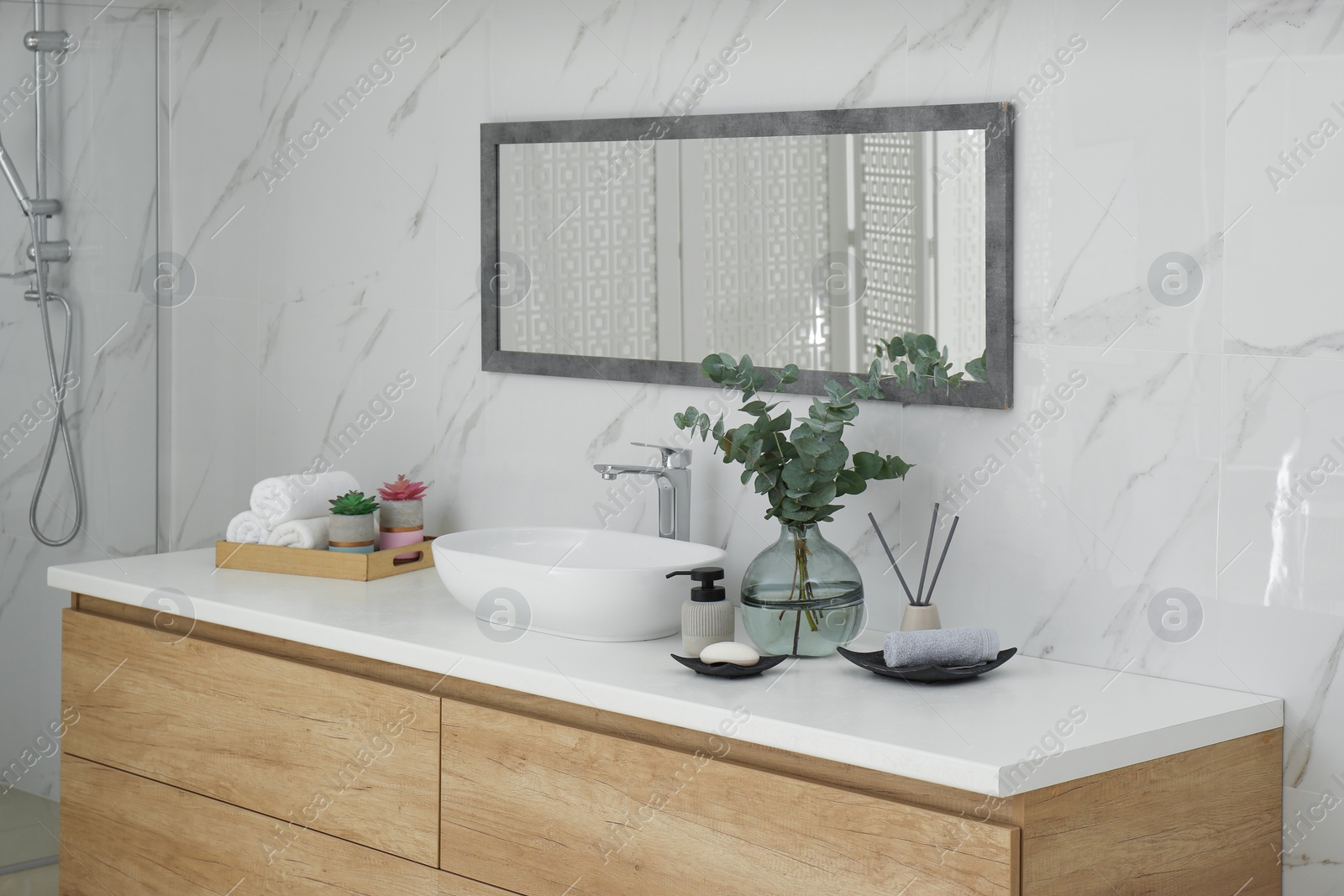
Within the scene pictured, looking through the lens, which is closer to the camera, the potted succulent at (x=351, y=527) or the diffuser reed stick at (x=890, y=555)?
the diffuser reed stick at (x=890, y=555)

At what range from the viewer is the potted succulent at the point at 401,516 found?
→ 2705 millimetres

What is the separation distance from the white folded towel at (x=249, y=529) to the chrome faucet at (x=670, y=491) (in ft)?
2.41

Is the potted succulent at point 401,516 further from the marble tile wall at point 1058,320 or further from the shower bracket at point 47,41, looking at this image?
the shower bracket at point 47,41

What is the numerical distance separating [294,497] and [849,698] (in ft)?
4.27

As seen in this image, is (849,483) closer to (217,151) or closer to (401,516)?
(401,516)

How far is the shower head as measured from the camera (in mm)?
2947

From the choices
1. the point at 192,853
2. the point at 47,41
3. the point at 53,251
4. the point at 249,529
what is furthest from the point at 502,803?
the point at 47,41

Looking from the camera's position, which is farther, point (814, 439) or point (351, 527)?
point (351, 527)

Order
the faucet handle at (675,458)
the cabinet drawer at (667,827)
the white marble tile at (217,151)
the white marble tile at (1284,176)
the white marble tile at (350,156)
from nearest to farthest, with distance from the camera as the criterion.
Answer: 1. the cabinet drawer at (667,827)
2. the white marble tile at (1284,176)
3. the faucet handle at (675,458)
4. the white marble tile at (350,156)
5. the white marble tile at (217,151)

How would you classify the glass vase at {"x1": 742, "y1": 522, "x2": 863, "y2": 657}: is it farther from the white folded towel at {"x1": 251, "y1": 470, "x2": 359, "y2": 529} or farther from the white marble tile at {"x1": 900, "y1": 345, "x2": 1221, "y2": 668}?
the white folded towel at {"x1": 251, "y1": 470, "x2": 359, "y2": 529}

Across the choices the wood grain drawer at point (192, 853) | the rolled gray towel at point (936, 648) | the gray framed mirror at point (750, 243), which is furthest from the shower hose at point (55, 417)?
the rolled gray towel at point (936, 648)

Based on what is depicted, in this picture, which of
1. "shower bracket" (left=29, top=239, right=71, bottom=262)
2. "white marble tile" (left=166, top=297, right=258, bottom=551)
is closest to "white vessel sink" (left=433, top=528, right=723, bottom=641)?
"white marble tile" (left=166, top=297, right=258, bottom=551)

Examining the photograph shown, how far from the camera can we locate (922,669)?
185cm

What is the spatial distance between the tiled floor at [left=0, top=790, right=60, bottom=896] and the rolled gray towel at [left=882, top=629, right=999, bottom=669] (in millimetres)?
2094
